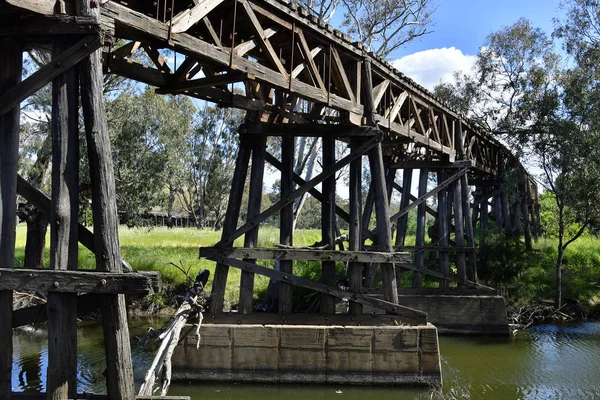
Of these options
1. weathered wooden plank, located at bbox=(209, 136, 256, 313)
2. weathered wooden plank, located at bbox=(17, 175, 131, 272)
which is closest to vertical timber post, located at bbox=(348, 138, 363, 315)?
weathered wooden plank, located at bbox=(209, 136, 256, 313)

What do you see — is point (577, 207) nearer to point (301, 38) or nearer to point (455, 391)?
point (455, 391)

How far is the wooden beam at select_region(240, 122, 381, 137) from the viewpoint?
28.1 ft

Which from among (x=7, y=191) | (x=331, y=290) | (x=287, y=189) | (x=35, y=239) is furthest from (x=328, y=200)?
(x=35, y=239)

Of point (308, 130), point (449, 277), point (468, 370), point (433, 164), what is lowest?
point (468, 370)

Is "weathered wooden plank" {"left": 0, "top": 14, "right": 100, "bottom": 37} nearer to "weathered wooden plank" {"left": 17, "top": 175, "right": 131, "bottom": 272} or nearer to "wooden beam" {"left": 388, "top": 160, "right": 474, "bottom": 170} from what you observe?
"weathered wooden plank" {"left": 17, "top": 175, "right": 131, "bottom": 272}

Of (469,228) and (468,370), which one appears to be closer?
(468,370)

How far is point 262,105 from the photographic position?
7.97 metres

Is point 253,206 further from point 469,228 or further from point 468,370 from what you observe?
point 469,228

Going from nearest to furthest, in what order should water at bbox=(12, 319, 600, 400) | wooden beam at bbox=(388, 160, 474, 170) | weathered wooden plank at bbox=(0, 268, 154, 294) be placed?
weathered wooden plank at bbox=(0, 268, 154, 294) → water at bbox=(12, 319, 600, 400) → wooden beam at bbox=(388, 160, 474, 170)

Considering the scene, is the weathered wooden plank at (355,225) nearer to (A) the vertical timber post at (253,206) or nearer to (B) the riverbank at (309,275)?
(A) the vertical timber post at (253,206)

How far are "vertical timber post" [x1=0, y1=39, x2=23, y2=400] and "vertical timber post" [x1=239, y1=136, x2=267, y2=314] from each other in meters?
4.38

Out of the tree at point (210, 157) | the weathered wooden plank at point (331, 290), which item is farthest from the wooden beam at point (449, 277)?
the tree at point (210, 157)

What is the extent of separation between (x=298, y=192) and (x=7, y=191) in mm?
4597

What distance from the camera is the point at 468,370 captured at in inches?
378
